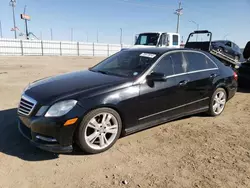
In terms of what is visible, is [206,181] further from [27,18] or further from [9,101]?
[27,18]

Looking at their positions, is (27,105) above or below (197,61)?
below

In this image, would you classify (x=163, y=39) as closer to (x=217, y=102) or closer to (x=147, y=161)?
(x=217, y=102)

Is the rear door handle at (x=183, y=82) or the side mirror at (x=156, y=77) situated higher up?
the side mirror at (x=156, y=77)

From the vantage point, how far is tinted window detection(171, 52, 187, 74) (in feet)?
13.5

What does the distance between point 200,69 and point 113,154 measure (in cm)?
253

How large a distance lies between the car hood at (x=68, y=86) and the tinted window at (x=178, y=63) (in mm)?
1125

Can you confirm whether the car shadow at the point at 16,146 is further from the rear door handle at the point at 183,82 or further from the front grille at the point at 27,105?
the rear door handle at the point at 183,82

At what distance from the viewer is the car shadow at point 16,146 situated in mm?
3150

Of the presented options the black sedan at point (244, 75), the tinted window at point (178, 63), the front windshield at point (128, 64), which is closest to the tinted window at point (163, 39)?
the black sedan at point (244, 75)

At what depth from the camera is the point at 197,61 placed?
4.54 metres

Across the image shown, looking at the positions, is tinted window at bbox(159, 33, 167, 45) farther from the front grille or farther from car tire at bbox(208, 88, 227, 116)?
the front grille

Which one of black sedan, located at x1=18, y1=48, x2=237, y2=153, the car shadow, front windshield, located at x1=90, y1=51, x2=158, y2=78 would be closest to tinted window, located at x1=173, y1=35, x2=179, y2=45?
black sedan, located at x1=18, y1=48, x2=237, y2=153

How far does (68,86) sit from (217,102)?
3314mm

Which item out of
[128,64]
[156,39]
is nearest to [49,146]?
[128,64]
